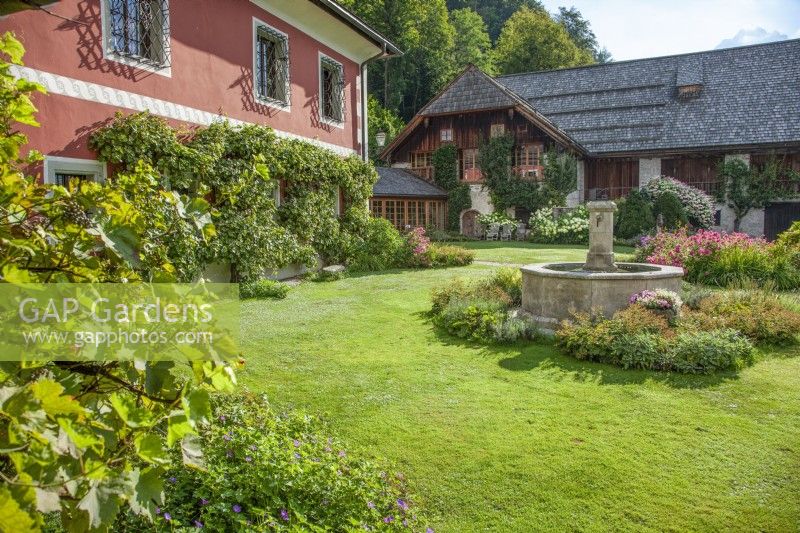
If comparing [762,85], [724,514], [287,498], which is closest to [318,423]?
[287,498]

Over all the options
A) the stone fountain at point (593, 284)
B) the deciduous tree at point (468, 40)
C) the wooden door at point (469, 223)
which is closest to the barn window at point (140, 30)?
the stone fountain at point (593, 284)

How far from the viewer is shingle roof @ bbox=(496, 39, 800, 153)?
86.0 ft

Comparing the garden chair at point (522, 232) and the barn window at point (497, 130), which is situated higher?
the barn window at point (497, 130)

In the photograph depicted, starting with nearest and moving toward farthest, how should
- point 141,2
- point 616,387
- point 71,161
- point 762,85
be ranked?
point 616,387
point 71,161
point 141,2
point 762,85

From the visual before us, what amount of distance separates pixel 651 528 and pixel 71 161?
8803mm

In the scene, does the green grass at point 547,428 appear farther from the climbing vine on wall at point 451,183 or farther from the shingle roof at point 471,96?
the shingle roof at point 471,96

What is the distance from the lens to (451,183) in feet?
100

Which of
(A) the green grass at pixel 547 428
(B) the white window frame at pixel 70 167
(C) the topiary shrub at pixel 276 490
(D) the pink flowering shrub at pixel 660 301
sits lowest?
→ (A) the green grass at pixel 547 428

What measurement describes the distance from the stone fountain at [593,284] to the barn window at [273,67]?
7.53 metres

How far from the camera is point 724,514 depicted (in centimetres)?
399

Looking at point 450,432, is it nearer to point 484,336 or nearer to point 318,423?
point 318,423

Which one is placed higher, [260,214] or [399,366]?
[260,214]

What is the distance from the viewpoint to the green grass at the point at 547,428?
4.09 metres

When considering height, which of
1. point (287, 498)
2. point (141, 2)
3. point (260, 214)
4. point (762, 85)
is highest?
point (762, 85)
